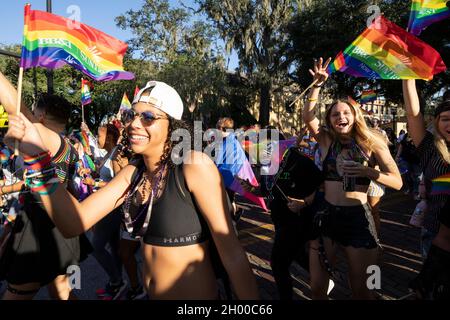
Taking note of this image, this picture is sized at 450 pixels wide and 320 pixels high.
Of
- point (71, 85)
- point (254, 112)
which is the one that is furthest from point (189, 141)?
point (254, 112)

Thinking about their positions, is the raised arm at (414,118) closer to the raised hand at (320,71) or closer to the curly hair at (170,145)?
the raised hand at (320,71)

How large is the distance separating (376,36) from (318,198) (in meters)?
1.82

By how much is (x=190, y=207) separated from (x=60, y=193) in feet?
2.13

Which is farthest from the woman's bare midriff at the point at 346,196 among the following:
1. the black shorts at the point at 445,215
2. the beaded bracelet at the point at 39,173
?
the beaded bracelet at the point at 39,173

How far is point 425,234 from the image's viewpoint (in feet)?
9.18

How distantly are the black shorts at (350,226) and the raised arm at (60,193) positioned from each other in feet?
5.79

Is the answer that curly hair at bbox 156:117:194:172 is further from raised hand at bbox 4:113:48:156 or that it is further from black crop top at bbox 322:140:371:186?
black crop top at bbox 322:140:371:186

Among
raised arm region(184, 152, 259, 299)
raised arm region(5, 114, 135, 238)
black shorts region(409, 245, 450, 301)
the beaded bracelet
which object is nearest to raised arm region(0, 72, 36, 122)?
raised arm region(5, 114, 135, 238)

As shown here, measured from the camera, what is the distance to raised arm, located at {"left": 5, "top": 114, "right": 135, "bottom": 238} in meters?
1.48

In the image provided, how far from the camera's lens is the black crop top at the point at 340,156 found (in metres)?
2.89

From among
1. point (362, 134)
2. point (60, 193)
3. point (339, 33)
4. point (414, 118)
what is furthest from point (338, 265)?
point (339, 33)

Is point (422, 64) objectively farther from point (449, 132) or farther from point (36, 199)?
point (36, 199)

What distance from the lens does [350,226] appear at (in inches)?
109

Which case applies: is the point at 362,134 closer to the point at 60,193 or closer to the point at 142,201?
the point at 142,201
